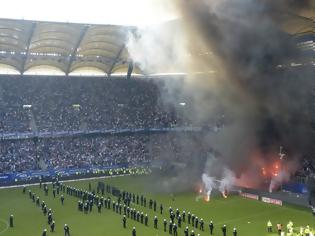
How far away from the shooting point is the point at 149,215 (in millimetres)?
27453

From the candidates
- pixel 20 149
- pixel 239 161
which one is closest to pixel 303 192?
pixel 239 161

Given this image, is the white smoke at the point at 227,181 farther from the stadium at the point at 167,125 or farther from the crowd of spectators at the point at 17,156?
the crowd of spectators at the point at 17,156

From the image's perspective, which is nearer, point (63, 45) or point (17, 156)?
point (17, 156)

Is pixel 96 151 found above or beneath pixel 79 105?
beneath

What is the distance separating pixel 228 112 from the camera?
30375mm

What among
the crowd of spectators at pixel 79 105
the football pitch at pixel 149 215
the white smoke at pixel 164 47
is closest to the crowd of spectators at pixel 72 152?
the crowd of spectators at pixel 79 105

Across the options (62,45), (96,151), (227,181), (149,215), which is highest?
(62,45)

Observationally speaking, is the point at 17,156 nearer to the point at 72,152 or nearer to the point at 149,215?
the point at 72,152

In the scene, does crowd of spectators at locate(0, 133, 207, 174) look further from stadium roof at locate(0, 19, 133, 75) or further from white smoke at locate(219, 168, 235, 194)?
stadium roof at locate(0, 19, 133, 75)

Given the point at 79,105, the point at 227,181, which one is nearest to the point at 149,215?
the point at 227,181

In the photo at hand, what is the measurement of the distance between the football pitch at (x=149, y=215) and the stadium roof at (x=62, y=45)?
15.3 meters

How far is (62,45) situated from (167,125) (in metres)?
14.3

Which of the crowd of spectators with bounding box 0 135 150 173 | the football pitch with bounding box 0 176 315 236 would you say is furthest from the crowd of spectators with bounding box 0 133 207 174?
the football pitch with bounding box 0 176 315 236

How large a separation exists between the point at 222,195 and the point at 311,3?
15738 mm
